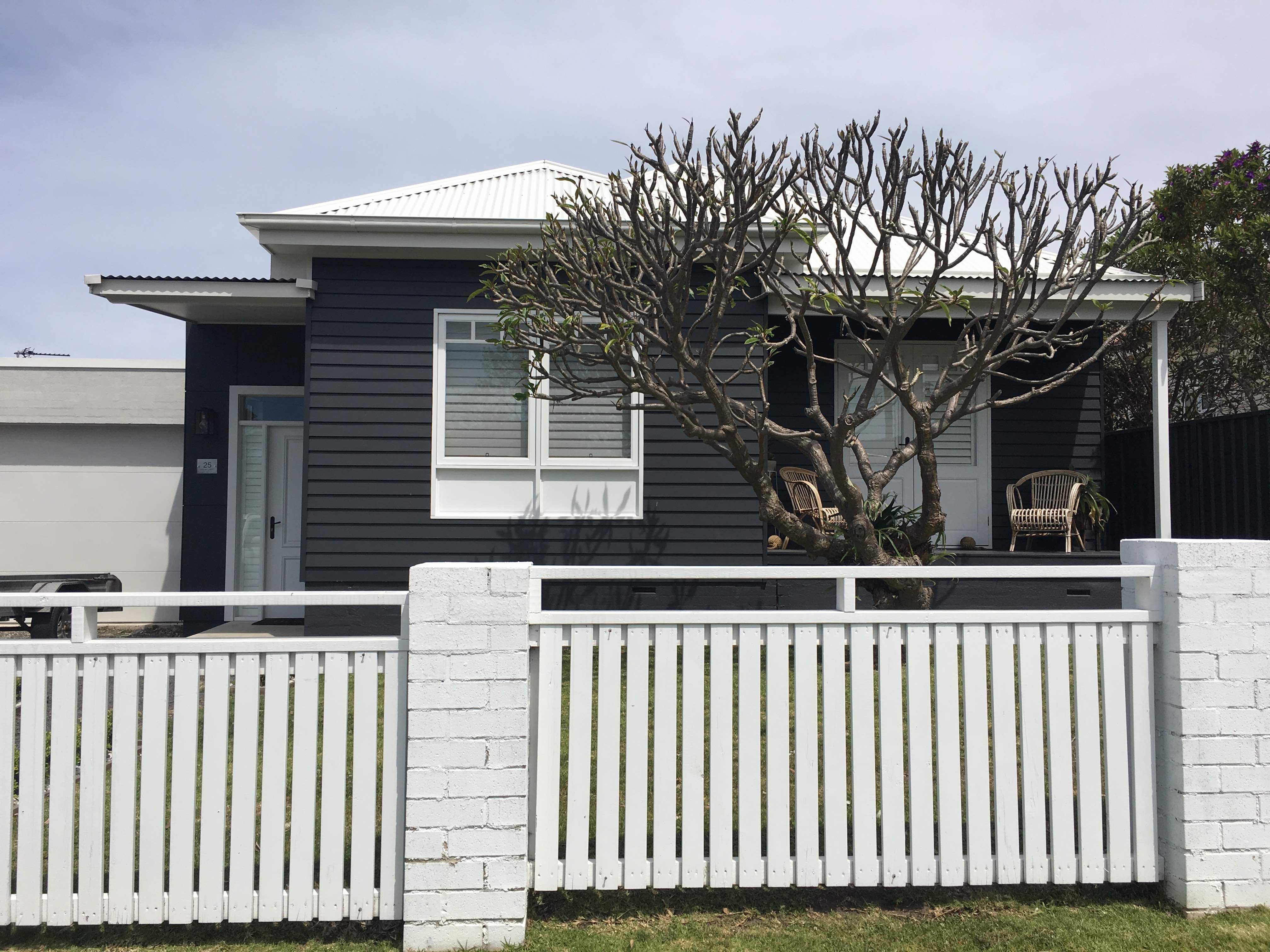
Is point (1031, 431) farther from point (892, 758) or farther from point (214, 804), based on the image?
point (214, 804)

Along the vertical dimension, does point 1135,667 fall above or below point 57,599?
below

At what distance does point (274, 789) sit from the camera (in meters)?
2.83

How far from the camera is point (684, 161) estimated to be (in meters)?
5.33

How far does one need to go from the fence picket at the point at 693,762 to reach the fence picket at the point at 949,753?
0.82 metres

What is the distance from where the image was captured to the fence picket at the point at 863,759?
300cm

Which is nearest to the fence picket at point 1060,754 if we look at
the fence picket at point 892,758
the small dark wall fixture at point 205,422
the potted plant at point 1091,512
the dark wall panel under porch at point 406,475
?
the fence picket at point 892,758

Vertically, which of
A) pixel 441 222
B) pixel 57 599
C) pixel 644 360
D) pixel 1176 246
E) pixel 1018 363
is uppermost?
pixel 1176 246

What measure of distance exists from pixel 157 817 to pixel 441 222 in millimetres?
5499

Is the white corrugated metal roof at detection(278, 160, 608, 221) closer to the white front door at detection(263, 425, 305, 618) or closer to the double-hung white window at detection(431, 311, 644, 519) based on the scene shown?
the double-hung white window at detection(431, 311, 644, 519)

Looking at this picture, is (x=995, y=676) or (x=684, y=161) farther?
(x=684, y=161)

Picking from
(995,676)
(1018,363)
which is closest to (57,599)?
(995,676)

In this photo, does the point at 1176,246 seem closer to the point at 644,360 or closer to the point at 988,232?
the point at 988,232

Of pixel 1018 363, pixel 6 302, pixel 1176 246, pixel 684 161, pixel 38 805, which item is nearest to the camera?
pixel 38 805

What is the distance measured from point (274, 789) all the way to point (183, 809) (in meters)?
0.30
